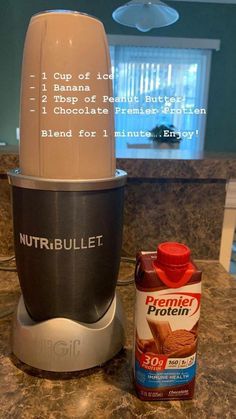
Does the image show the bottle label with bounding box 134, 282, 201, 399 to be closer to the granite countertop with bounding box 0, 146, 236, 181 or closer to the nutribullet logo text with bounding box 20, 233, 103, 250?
the nutribullet logo text with bounding box 20, 233, 103, 250

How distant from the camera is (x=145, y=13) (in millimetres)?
2023

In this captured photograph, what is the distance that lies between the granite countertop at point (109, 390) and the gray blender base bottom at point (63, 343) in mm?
14

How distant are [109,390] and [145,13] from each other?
216cm

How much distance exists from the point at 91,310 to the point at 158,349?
92 millimetres

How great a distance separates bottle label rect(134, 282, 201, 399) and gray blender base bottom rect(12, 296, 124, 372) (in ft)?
0.19

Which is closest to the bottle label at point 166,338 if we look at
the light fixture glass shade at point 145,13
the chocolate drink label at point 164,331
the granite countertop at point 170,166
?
the chocolate drink label at point 164,331

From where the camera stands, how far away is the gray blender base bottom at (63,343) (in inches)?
14.1

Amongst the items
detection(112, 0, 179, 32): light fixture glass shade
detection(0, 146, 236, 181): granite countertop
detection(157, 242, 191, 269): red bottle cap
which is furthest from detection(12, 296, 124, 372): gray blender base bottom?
detection(112, 0, 179, 32): light fixture glass shade

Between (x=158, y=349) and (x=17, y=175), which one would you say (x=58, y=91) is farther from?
(x=158, y=349)

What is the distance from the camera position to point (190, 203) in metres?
0.68

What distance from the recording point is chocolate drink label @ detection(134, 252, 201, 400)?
315 mm
